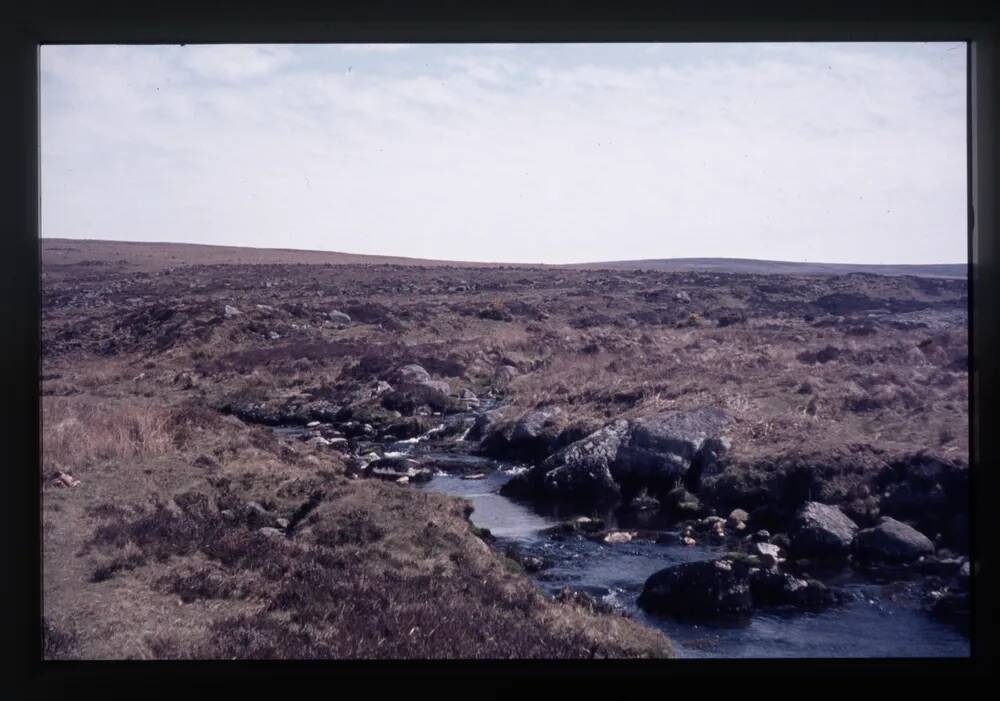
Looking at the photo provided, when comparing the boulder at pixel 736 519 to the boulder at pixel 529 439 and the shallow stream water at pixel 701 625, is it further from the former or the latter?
the boulder at pixel 529 439

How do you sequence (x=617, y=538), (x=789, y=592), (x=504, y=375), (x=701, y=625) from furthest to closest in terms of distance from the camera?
1. (x=504, y=375)
2. (x=617, y=538)
3. (x=789, y=592)
4. (x=701, y=625)

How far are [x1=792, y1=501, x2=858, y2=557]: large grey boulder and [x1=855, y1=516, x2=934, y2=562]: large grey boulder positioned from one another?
0.07 meters

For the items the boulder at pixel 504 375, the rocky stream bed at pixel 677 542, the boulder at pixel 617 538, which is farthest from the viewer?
the boulder at pixel 504 375

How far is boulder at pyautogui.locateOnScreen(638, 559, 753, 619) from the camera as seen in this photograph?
467cm

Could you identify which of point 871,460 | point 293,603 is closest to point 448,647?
point 293,603

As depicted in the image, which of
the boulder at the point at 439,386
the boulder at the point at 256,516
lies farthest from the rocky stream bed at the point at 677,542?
the boulder at the point at 256,516

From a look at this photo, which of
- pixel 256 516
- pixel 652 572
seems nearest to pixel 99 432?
pixel 256 516

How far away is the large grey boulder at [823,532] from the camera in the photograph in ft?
15.6

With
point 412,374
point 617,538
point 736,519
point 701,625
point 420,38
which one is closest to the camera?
point 420,38

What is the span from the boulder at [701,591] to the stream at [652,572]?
0.05 m

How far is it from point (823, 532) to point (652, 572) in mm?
902

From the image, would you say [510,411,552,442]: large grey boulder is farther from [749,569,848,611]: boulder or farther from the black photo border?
the black photo border

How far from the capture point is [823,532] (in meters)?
4.76

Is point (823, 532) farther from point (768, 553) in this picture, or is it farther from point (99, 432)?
point (99, 432)
